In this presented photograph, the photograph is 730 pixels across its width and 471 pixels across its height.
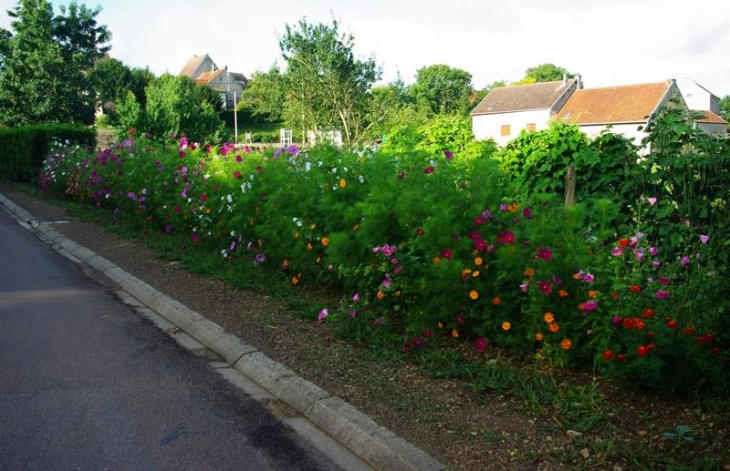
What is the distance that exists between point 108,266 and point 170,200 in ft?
5.50

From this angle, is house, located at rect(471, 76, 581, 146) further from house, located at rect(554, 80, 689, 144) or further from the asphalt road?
the asphalt road

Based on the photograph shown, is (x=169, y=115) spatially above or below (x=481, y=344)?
above

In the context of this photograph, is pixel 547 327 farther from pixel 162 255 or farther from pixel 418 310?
pixel 162 255

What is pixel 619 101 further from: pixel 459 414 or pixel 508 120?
pixel 459 414

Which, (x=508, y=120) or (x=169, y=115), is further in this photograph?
(x=508, y=120)

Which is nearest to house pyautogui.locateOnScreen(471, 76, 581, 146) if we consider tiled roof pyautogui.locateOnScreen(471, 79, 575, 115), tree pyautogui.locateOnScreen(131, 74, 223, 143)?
tiled roof pyautogui.locateOnScreen(471, 79, 575, 115)

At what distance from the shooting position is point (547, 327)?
4.07 meters

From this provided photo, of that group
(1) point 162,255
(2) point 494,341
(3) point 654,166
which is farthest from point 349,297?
(1) point 162,255

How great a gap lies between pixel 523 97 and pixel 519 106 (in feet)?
6.59

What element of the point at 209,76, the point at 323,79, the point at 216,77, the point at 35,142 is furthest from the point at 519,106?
the point at 35,142

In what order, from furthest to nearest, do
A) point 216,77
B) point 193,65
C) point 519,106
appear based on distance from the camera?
point 193,65 < point 216,77 < point 519,106

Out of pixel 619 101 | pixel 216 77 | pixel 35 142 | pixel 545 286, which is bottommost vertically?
pixel 545 286

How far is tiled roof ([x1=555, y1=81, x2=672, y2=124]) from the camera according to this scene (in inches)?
2344

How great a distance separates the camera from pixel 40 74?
3772 cm
